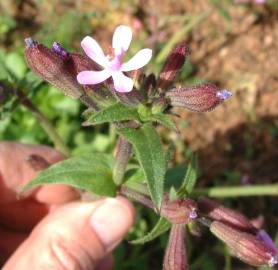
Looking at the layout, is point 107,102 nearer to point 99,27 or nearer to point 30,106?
point 30,106

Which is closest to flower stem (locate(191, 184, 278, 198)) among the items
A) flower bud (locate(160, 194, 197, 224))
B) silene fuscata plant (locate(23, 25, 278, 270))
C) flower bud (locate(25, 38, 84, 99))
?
silene fuscata plant (locate(23, 25, 278, 270))

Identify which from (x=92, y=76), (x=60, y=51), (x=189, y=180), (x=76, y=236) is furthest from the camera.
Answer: (x=76, y=236)

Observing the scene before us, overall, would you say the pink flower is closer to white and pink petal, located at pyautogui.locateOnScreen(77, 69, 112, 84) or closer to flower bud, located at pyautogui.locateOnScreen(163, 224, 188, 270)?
white and pink petal, located at pyautogui.locateOnScreen(77, 69, 112, 84)

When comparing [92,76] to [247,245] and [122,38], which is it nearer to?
[122,38]

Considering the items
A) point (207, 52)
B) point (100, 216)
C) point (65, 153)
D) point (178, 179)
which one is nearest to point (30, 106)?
point (65, 153)

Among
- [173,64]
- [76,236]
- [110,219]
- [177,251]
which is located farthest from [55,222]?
[173,64]

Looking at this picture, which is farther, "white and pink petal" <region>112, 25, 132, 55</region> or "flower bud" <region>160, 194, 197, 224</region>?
"flower bud" <region>160, 194, 197, 224</region>
